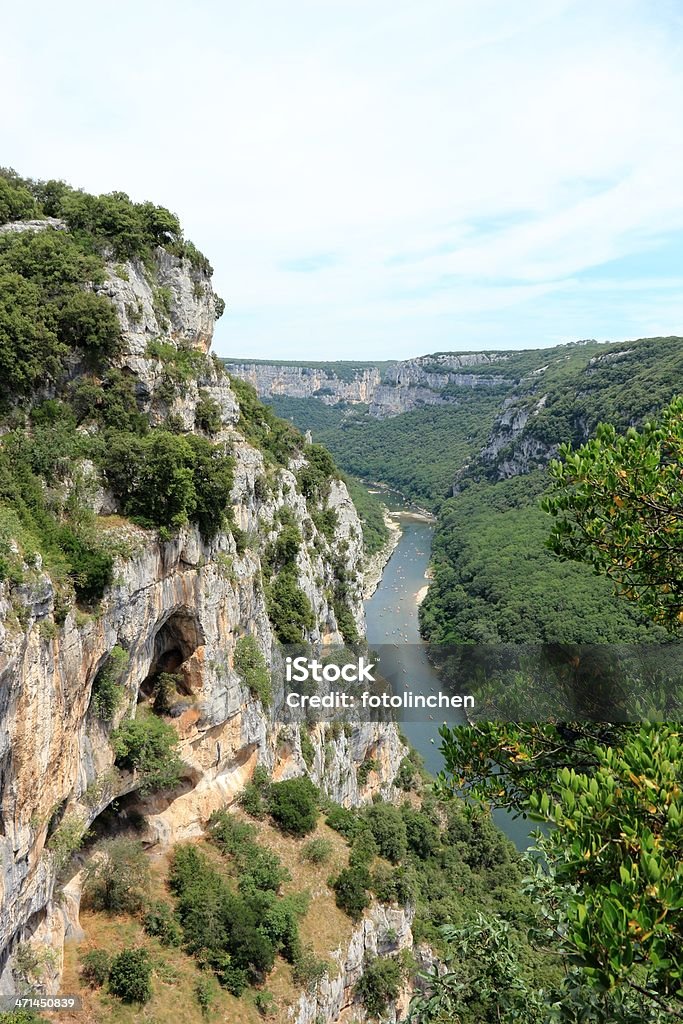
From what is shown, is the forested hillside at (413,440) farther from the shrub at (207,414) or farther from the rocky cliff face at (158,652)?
the shrub at (207,414)

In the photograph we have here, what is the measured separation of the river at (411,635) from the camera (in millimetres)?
28250

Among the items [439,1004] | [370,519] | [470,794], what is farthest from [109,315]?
[370,519]

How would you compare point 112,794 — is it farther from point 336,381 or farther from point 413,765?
point 336,381

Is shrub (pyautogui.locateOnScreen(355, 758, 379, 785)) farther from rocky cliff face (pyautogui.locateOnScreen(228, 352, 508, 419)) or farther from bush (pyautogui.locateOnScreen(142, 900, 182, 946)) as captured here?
rocky cliff face (pyautogui.locateOnScreen(228, 352, 508, 419))

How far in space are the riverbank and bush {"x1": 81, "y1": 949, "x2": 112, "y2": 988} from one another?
139 ft

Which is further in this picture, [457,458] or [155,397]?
[457,458]

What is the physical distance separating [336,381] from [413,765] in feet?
519

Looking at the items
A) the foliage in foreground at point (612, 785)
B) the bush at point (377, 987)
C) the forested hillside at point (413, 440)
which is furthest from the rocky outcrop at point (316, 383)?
the foliage in foreground at point (612, 785)

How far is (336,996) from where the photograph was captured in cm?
1259

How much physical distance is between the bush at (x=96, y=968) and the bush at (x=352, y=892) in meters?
6.14

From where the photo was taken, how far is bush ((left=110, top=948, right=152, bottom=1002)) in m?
9.66

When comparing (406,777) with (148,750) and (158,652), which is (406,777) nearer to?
(158,652)

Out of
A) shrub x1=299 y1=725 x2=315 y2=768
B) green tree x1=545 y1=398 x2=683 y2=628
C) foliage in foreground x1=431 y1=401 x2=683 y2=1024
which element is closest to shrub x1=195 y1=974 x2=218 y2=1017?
foliage in foreground x1=431 y1=401 x2=683 y2=1024

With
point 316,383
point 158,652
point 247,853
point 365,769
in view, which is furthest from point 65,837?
point 316,383
